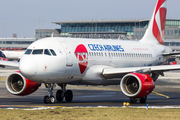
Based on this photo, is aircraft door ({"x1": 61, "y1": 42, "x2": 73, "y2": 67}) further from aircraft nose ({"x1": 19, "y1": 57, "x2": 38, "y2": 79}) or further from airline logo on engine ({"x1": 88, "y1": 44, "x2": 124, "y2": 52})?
airline logo on engine ({"x1": 88, "y1": 44, "x2": 124, "y2": 52})

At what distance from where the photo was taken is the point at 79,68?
24578 mm

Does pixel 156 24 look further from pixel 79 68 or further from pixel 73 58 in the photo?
pixel 73 58

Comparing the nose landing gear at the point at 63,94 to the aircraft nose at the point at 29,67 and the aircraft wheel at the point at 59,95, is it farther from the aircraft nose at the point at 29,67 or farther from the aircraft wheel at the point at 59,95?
the aircraft nose at the point at 29,67

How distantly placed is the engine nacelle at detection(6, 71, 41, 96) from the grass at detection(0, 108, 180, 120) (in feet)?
21.7

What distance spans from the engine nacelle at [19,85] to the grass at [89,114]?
661 cm

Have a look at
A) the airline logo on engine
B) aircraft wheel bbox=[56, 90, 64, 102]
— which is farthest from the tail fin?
aircraft wheel bbox=[56, 90, 64, 102]

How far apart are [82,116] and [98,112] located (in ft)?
4.87

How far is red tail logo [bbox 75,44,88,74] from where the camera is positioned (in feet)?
81.3

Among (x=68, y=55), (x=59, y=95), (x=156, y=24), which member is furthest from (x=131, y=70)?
(x=156, y=24)

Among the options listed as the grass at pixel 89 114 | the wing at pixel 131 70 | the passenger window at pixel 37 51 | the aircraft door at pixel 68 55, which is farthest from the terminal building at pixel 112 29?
the grass at pixel 89 114

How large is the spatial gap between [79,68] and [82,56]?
3.37 ft

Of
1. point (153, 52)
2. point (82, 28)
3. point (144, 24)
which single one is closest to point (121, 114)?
point (153, 52)

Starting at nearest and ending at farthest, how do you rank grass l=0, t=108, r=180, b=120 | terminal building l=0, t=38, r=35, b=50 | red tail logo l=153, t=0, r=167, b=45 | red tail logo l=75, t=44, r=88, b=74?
grass l=0, t=108, r=180, b=120
red tail logo l=75, t=44, r=88, b=74
red tail logo l=153, t=0, r=167, b=45
terminal building l=0, t=38, r=35, b=50

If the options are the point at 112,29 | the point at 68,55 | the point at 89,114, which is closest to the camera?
the point at 89,114
